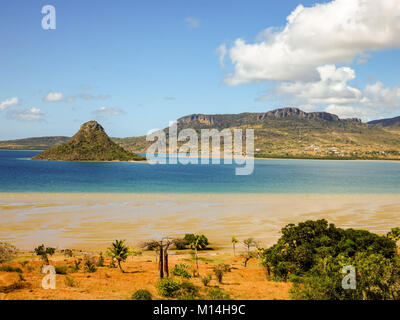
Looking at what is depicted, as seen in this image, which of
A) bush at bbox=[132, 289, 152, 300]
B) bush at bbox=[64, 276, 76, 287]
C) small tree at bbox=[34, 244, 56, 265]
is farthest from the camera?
small tree at bbox=[34, 244, 56, 265]

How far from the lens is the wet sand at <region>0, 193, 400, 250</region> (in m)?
34.2

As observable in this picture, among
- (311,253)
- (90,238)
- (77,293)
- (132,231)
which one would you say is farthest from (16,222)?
(311,253)

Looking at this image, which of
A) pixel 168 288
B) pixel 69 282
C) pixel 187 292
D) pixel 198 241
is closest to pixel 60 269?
pixel 69 282

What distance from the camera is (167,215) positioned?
4416 cm

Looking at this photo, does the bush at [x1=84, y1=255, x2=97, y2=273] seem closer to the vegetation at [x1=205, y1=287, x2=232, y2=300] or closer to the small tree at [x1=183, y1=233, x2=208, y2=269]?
the small tree at [x1=183, y1=233, x2=208, y2=269]

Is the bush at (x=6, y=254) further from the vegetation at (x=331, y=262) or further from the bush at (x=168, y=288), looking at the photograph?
the vegetation at (x=331, y=262)

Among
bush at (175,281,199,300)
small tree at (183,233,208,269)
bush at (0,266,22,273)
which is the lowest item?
small tree at (183,233,208,269)

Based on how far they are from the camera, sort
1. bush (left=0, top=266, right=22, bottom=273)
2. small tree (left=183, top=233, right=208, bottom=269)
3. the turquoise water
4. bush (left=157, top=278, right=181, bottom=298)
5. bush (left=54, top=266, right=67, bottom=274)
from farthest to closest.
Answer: the turquoise water, small tree (left=183, top=233, right=208, bottom=269), bush (left=54, top=266, right=67, bottom=274), bush (left=0, top=266, right=22, bottom=273), bush (left=157, top=278, right=181, bottom=298)

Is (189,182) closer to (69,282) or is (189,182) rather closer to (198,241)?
(198,241)

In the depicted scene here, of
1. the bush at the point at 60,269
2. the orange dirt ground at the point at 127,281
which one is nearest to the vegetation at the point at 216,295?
the orange dirt ground at the point at 127,281

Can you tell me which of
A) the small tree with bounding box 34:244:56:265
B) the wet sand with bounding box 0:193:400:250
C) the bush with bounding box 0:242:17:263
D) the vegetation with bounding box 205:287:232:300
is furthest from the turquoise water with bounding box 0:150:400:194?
the vegetation with bounding box 205:287:232:300

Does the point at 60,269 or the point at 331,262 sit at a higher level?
the point at 331,262

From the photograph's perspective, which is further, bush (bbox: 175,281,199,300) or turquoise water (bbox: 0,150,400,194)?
turquoise water (bbox: 0,150,400,194)

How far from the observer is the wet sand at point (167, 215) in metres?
34.2
